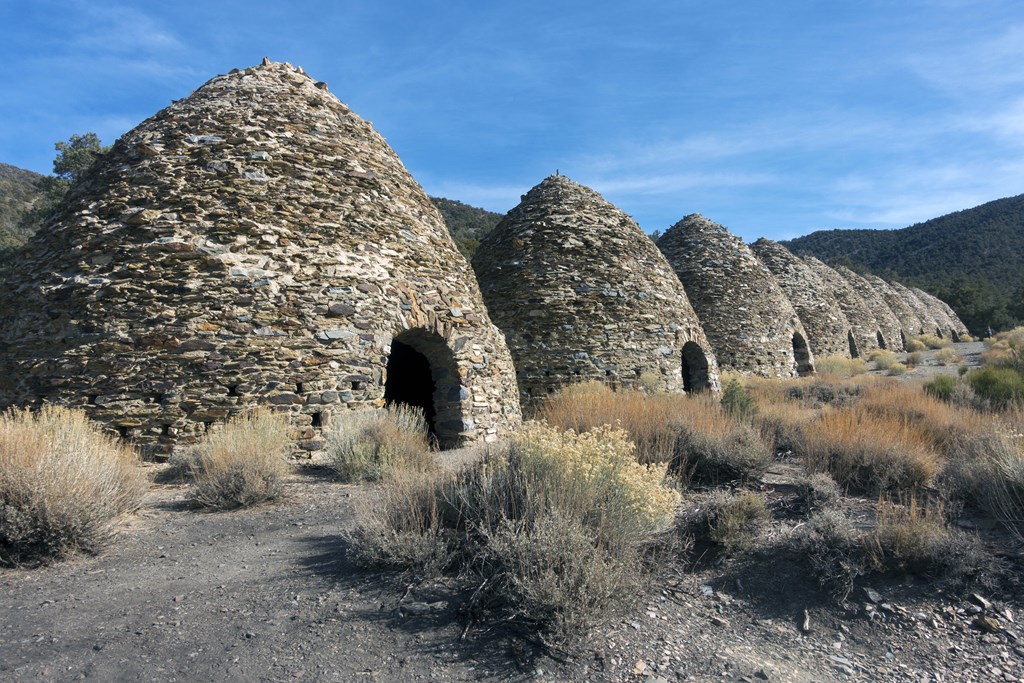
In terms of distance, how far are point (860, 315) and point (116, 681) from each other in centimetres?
3080

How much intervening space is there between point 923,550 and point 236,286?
21.4 ft

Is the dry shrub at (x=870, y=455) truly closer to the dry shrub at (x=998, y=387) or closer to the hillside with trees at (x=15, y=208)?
the dry shrub at (x=998, y=387)

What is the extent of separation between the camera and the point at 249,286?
21.9 feet

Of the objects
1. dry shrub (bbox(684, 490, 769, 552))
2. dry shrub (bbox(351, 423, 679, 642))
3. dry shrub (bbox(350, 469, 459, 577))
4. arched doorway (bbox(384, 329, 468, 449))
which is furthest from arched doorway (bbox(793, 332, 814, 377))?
dry shrub (bbox(350, 469, 459, 577))

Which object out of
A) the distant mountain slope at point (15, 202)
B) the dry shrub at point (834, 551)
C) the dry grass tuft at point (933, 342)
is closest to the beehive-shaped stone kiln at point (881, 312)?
the dry grass tuft at point (933, 342)

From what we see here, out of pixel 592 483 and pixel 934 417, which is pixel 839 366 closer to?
pixel 934 417

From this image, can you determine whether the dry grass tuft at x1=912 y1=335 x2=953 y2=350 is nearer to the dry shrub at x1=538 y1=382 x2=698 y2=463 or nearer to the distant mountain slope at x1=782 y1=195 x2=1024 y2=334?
the distant mountain slope at x1=782 y1=195 x2=1024 y2=334

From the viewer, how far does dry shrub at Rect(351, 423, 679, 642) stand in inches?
124

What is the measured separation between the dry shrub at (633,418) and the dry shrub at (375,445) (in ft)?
4.74

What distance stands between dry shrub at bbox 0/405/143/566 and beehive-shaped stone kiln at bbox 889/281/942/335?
41.4 m

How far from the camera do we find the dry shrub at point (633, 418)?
6156mm

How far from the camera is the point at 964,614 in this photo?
11.4ft

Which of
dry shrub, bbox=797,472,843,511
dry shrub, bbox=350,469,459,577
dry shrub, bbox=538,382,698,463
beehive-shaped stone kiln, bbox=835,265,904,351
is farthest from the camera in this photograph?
beehive-shaped stone kiln, bbox=835,265,904,351

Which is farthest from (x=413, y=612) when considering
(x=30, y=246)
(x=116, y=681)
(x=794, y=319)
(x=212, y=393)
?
(x=794, y=319)
